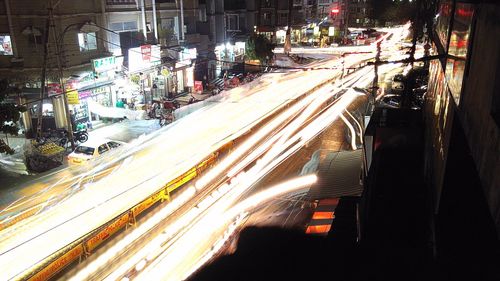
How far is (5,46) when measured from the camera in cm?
2188

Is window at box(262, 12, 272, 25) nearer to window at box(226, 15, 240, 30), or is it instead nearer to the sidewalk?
window at box(226, 15, 240, 30)

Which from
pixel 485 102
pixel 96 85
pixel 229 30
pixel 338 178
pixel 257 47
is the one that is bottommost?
pixel 338 178

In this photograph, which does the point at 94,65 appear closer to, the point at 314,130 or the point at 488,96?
the point at 314,130

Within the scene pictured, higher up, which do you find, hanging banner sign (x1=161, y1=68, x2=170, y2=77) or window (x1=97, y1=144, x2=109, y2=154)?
hanging banner sign (x1=161, y1=68, x2=170, y2=77)

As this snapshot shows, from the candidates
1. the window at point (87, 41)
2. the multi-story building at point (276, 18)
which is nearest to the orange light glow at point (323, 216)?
the window at point (87, 41)

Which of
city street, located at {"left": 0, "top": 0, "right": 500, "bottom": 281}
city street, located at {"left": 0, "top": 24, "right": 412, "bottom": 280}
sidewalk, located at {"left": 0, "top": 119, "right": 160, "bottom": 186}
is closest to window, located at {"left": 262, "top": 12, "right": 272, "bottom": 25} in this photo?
city street, located at {"left": 0, "top": 0, "right": 500, "bottom": 281}

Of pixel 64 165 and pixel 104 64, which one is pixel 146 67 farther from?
pixel 64 165

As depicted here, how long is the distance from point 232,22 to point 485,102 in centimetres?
4396

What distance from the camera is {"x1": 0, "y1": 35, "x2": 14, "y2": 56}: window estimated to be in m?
21.8

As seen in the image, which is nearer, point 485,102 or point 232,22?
point 485,102

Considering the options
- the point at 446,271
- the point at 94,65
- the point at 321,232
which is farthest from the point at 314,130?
the point at 446,271

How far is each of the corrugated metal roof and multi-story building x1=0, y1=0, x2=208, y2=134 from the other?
11.7m

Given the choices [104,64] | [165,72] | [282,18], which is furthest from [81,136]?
[282,18]

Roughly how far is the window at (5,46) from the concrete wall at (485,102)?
2329 centimetres
